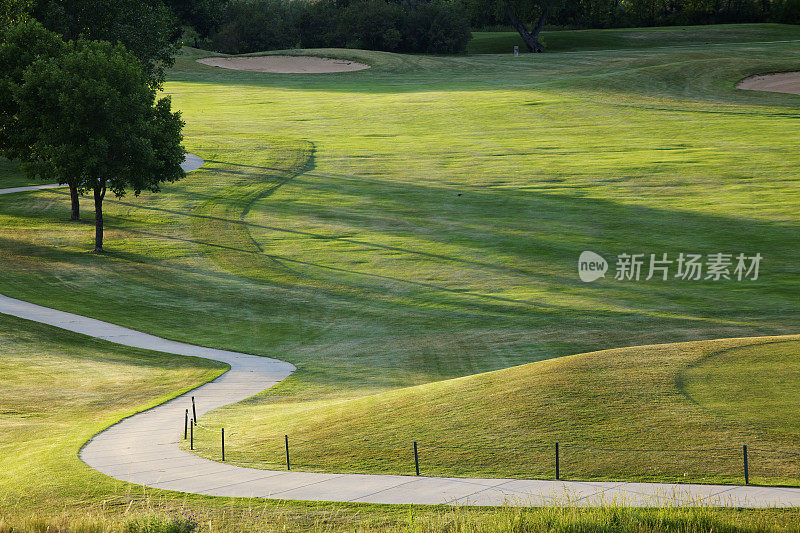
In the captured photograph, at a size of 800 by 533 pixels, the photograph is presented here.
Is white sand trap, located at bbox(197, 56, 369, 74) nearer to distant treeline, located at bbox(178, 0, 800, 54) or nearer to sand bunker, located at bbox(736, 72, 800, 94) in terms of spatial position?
distant treeline, located at bbox(178, 0, 800, 54)

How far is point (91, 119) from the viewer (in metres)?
45.5

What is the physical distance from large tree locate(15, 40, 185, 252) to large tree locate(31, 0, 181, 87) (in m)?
9.70

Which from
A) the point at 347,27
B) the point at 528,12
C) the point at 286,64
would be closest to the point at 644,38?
the point at 528,12

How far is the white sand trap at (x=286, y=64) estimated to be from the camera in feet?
346

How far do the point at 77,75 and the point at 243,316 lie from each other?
1875cm

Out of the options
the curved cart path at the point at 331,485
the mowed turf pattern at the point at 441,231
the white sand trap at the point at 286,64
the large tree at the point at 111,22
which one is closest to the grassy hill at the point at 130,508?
the curved cart path at the point at 331,485

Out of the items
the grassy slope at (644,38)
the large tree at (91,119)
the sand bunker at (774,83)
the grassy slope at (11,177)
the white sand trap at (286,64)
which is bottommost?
the grassy slope at (11,177)

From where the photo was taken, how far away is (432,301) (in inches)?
1465

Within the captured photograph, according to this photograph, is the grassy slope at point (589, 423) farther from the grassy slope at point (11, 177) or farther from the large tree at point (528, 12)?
the large tree at point (528, 12)

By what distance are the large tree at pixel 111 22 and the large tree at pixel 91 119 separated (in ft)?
31.8

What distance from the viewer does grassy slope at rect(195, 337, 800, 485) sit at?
602 inches

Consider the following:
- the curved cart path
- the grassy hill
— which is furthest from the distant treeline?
the curved cart path

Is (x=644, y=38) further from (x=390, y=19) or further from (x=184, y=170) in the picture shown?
(x=184, y=170)

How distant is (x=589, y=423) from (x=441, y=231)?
2986 cm
